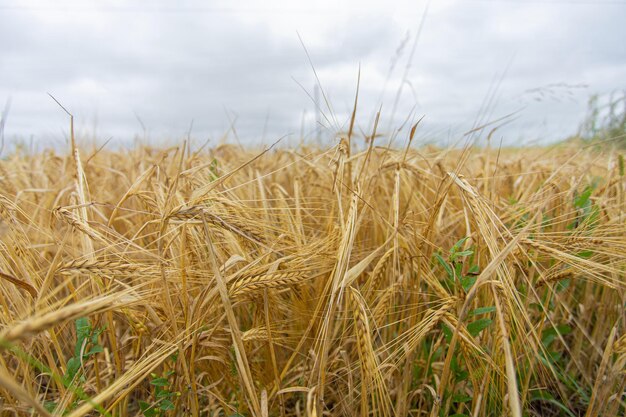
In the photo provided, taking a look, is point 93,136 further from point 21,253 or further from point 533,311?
point 533,311

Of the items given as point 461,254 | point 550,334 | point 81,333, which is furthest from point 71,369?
point 550,334

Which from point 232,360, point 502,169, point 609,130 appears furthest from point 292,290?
point 609,130

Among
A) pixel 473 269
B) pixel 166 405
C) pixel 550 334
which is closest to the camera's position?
pixel 166 405

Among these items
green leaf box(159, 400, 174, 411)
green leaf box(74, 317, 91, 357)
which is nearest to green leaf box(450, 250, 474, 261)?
green leaf box(159, 400, 174, 411)

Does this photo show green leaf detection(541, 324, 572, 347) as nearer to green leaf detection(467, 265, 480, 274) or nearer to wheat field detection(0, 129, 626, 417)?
wheat field detection(0, 129, 626, 417)

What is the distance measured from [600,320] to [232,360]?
136 cm

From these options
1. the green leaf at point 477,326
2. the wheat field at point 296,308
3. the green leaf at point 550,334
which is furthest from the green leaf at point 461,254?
the green leaf at point 550,334

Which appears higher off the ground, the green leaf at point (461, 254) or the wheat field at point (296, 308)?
the green leaf at point (461, 254)

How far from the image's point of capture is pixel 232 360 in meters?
1.03

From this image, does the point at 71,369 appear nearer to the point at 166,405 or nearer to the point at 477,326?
the point at 166,405

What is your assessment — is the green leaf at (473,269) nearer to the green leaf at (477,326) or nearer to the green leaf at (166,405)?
the green leaf at (477,326)

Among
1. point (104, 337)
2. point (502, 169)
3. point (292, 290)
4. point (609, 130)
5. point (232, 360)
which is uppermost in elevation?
point (609, 130)

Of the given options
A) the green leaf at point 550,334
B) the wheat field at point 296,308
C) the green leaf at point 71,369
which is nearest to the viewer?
the wheat field at point 296,308

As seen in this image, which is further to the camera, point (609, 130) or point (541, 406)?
point (609, 130)
